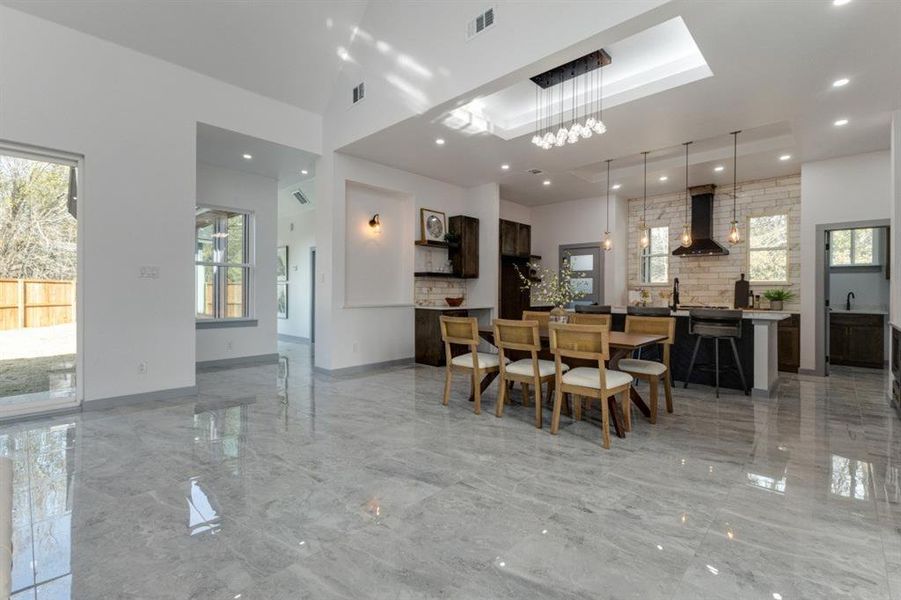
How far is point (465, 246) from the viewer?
7.29 metres

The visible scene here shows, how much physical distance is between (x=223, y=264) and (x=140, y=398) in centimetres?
262

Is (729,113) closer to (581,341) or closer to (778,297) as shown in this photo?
(581,341)

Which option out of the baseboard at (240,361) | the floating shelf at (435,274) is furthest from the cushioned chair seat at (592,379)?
the baseboard at (240,361)

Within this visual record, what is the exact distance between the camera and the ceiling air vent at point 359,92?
5314mm

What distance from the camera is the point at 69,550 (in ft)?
6.23

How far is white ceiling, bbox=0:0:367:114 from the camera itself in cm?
406

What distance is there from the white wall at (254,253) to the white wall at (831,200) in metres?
8.05

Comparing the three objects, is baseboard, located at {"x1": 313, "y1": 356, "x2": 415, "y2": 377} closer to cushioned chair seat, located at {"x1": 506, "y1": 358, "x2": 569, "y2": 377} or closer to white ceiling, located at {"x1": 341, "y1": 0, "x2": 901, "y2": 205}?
cushioned chair seat, located at {"x1": 506, "y1": 358, "x2": 569, "y2": 377}

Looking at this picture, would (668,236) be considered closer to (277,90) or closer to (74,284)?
(277,90)

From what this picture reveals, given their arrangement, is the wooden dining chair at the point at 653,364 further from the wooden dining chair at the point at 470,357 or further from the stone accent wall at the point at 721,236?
the stone accent wall at the point at 721,236

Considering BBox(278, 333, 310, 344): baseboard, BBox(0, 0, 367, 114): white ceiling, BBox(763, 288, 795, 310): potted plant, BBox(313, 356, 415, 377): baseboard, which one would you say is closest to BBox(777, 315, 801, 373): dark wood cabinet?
BBox(763, 288, 795, 310): potted plant

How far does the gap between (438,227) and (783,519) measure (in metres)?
5.88

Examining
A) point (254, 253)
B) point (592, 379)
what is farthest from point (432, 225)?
point (592, 379)

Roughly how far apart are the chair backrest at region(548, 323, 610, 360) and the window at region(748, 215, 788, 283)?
18.2 feet
